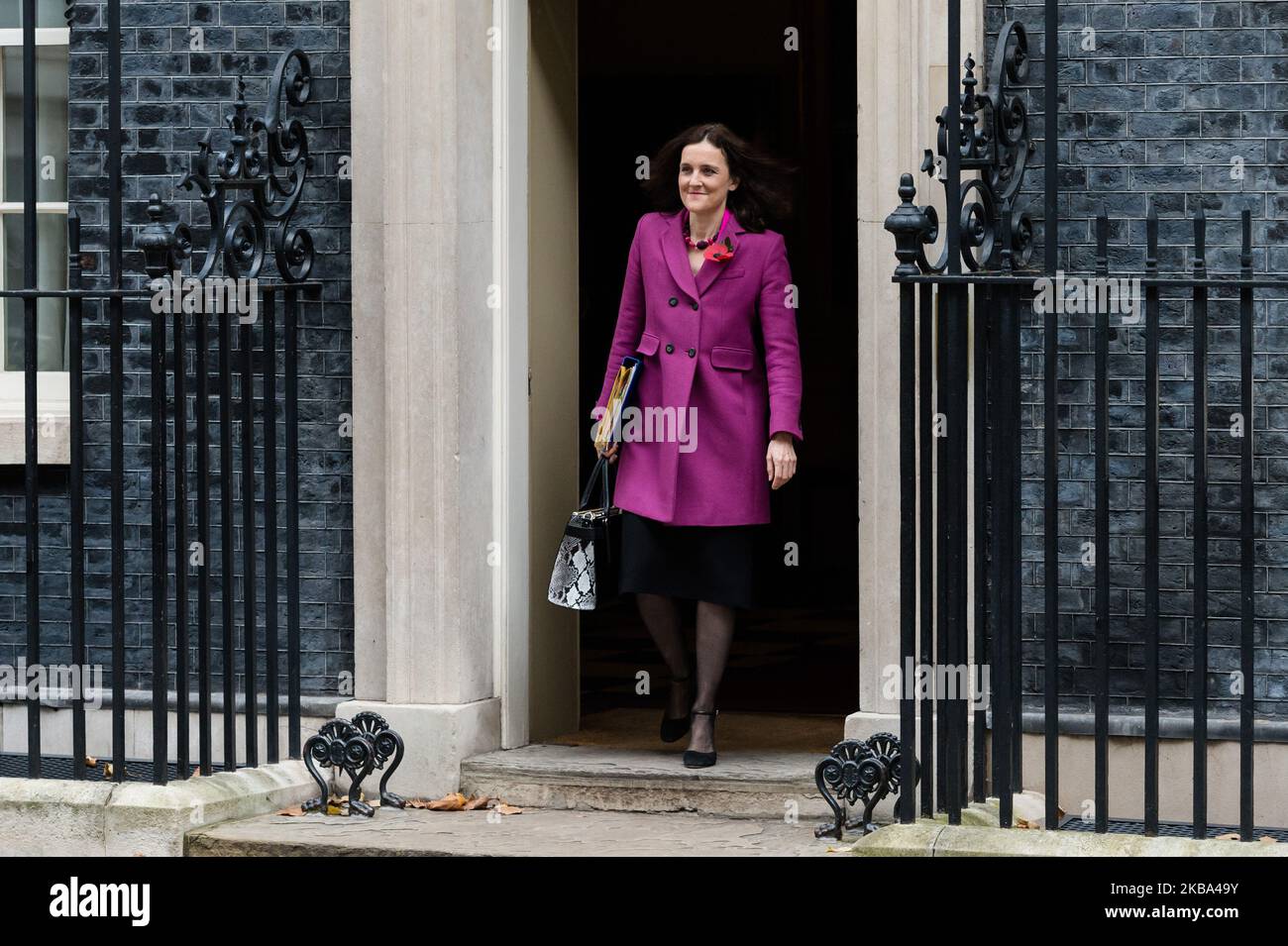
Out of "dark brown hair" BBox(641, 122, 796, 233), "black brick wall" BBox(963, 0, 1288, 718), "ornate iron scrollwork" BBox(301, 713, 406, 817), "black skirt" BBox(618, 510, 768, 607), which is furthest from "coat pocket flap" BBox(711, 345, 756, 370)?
"ornate iron scrollwork" BBox(301, 713, 406, 817)

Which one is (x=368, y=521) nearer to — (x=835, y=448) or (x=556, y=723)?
(x=556, y=723)

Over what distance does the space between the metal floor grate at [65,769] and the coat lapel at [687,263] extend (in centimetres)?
222

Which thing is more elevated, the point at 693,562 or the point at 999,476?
the point at 999,476

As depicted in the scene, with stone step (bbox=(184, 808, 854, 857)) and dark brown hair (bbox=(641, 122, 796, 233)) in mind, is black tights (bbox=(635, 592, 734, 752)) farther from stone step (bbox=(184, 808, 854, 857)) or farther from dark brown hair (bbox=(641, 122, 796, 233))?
dark brown hair (bbox=(641, 122, 796, 233))

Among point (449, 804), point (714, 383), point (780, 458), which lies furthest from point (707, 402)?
point (449, 804)

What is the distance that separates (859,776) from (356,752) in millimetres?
1698

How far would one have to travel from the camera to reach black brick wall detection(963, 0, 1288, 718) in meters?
6.77

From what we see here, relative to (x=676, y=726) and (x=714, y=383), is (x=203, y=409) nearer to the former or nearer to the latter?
(x=714, y=383)

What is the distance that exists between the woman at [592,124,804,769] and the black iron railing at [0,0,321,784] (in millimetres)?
1196

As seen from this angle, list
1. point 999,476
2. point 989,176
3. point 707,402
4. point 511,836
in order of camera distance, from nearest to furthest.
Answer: point 999,476
point 989,176
point 511,836
point 707,402

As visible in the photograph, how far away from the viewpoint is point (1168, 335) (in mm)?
6836

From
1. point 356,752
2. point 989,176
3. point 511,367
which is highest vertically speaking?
point 989,176

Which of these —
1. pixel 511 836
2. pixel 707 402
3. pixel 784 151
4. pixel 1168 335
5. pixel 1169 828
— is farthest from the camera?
pixel 784 151

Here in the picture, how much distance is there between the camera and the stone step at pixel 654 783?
6930 millimetres
